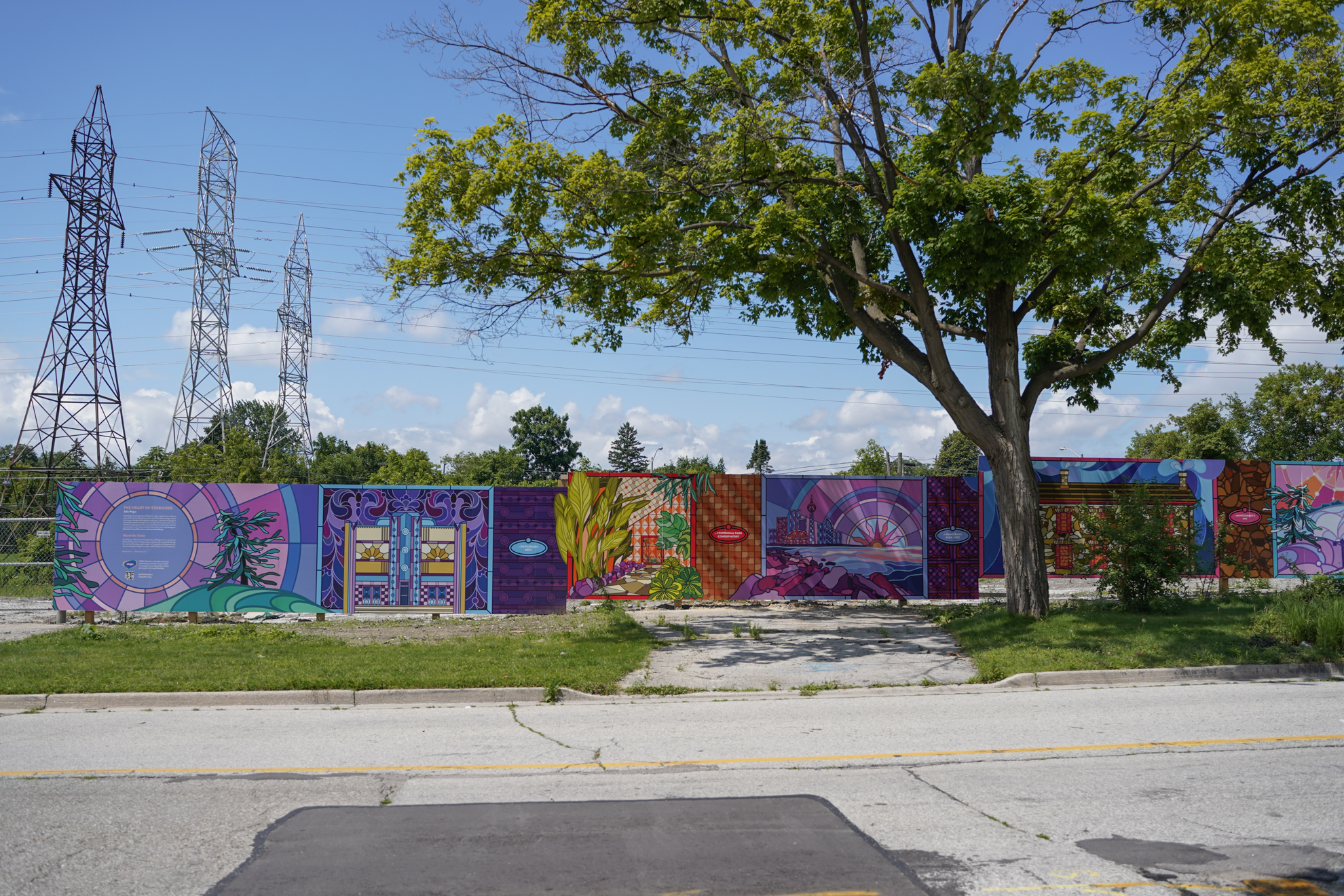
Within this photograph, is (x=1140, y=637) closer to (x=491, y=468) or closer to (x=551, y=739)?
(x=551, y=739)

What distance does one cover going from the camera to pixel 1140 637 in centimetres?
1198

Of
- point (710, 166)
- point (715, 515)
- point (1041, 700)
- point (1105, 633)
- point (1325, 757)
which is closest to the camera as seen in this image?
point (1325, 757)

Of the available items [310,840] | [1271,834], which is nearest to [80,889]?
[310,840]

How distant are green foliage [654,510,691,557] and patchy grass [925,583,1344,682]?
527 cm

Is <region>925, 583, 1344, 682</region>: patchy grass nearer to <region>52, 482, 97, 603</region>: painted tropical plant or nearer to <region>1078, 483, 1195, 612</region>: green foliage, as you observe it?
<region>1078, 483, 1195, 612</region>: green foliage

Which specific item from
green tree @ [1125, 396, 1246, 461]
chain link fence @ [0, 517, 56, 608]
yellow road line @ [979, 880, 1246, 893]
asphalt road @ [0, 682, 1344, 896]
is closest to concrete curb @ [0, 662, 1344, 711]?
asphalt road @ [0, 682, 1344, 896]

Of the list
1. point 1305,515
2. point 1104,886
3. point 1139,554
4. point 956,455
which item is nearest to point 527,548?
point 1139,554

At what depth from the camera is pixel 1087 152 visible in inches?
512

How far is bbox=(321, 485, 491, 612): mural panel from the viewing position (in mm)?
16484

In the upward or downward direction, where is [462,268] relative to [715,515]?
upward

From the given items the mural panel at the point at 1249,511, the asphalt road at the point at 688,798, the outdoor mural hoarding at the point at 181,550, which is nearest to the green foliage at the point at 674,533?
the outdoor mural hoarding at the point at 181,550

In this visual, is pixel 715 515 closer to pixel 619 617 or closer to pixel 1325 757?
pixel 619 617

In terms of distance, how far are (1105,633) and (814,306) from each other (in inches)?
268

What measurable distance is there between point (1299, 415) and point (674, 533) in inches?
1916
